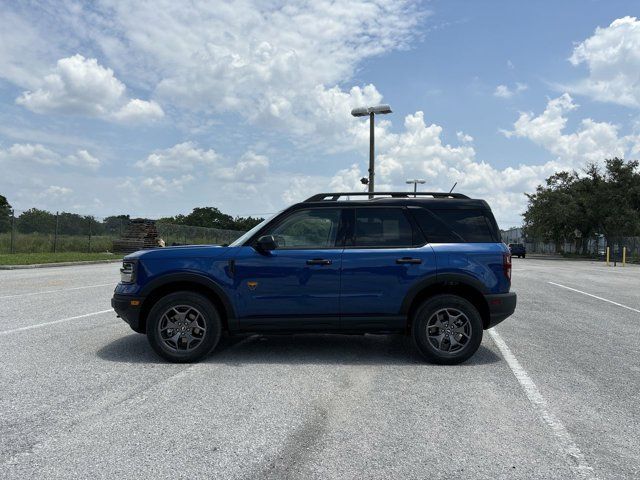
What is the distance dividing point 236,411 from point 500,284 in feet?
10.8

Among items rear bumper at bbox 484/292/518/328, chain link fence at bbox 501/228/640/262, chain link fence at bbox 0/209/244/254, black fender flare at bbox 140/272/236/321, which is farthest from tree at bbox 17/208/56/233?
chain link fence at bbox 501/228/640/262

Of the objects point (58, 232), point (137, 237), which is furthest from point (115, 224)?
point (58, 232)

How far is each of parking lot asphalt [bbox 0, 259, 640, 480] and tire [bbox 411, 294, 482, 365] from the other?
18 centimetres

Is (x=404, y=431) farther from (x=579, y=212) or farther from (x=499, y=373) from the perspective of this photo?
(x=579, y=212)

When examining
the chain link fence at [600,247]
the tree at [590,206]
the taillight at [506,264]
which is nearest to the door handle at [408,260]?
the taillight at [506,264]

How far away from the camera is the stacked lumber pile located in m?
33.8

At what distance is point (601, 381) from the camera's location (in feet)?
17.2

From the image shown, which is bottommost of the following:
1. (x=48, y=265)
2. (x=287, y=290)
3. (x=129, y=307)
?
(x=48, y=265)

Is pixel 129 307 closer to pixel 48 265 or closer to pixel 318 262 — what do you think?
pixel 318 262

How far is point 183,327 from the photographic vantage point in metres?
5.82

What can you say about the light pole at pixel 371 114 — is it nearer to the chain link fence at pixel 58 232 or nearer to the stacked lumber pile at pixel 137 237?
the chain link fence at pixel 58 232

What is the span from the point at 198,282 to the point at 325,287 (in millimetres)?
1386

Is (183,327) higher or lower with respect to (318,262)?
lower

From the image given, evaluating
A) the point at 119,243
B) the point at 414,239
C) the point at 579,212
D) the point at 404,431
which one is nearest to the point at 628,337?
the point at 414,239
